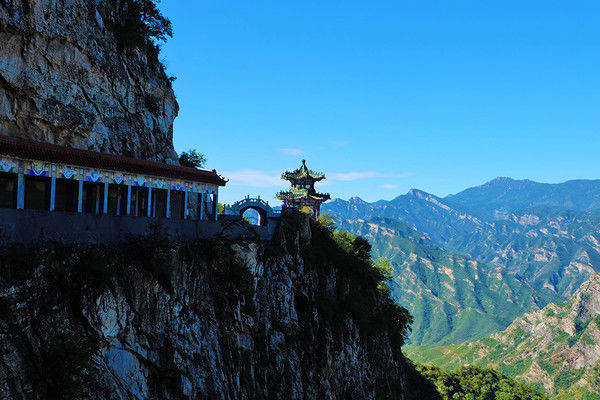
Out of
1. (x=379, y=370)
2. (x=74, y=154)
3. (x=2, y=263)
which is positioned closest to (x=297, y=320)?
(x=379, y=370)

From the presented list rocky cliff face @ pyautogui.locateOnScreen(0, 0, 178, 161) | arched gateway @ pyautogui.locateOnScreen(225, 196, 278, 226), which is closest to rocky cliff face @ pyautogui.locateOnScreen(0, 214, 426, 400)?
arched gateway @ pyautogui.locateOnScreen(225, 196, 278, 226)

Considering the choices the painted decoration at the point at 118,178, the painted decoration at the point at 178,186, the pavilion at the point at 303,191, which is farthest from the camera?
the pavilion at the point at 303,191

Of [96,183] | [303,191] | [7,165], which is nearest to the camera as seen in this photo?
[7,165]

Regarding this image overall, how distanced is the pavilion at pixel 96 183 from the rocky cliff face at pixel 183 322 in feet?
14.5

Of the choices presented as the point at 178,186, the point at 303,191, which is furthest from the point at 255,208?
the point at 303,191

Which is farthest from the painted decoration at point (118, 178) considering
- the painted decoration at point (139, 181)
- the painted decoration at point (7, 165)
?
the painted decoration at point (7, 165)

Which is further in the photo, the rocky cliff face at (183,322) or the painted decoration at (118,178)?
the painted decoration at (118,178)

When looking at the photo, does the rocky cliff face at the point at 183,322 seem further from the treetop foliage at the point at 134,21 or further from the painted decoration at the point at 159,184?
the treetop foliage at the point at 134,21

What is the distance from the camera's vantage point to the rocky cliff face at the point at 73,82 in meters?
30.6

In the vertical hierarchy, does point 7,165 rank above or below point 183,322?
above

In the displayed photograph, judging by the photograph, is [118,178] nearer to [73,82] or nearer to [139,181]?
[139,181]

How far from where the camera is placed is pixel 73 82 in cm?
3466

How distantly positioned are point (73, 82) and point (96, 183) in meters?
8.29

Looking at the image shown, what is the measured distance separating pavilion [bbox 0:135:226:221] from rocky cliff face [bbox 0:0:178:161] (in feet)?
13.9
